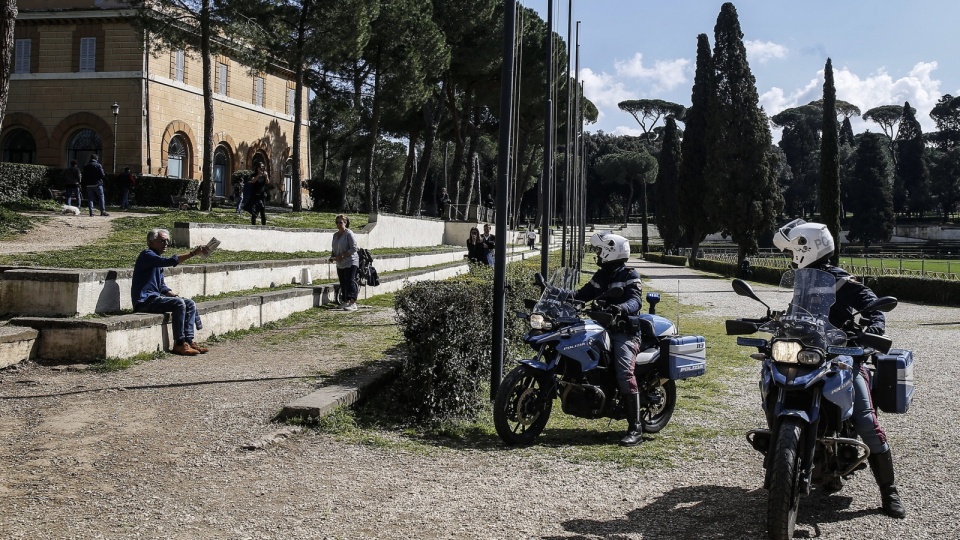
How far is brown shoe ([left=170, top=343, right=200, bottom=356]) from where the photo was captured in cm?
895

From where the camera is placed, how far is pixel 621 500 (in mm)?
5078

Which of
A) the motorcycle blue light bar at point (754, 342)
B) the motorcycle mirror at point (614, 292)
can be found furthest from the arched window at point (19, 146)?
the motorcycle blue light bar at point (754, 342)

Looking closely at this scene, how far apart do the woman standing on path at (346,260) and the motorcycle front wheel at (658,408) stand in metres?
7.60

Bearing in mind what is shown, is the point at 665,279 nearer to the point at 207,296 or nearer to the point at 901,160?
the point at 207,296

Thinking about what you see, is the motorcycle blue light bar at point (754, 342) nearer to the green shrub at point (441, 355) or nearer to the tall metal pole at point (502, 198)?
the green shrub at point (441, 355)

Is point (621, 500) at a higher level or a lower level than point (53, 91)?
lower

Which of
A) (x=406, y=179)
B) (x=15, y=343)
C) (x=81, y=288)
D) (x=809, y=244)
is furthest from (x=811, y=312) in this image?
(x=406, y=179)

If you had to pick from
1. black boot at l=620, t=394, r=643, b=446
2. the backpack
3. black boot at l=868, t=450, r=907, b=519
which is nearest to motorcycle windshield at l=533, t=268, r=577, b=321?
black boot at l=620, t=394, r=643, b=446

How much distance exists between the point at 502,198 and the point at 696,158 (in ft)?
161

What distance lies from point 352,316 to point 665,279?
79.9ft

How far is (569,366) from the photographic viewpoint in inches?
255

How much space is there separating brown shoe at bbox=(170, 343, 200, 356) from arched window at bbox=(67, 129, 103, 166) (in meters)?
28.0

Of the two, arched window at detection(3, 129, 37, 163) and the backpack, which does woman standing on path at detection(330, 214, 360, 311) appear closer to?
the backpack

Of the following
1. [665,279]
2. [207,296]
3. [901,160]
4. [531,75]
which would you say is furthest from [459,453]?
[901,160]
